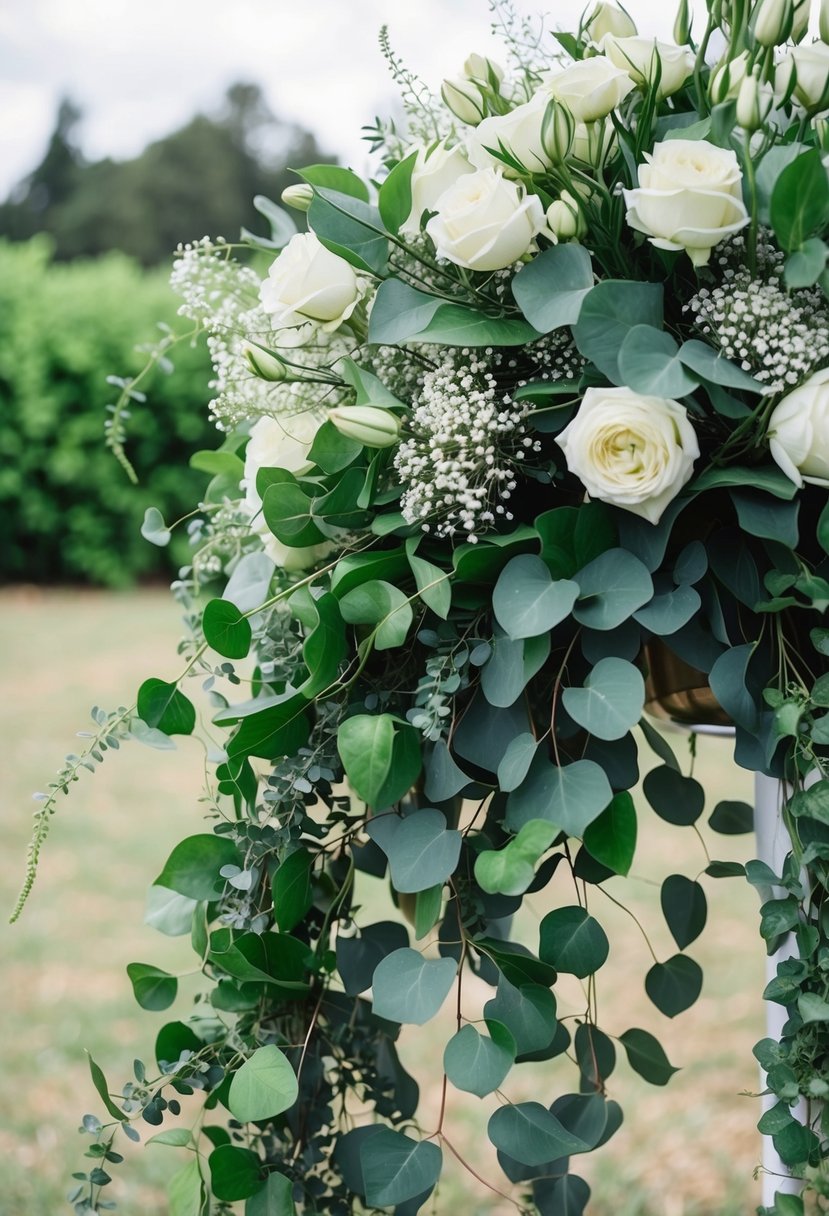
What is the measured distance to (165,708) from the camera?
28.5 inches

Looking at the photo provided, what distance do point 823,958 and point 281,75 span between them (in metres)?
18.9

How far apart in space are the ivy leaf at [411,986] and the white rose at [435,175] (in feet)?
1.59

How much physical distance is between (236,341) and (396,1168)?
604 millimetres

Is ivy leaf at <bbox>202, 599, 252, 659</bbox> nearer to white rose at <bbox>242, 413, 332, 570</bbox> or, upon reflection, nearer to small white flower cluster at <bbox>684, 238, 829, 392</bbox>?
white rose at <bbox>242, 413, 332, 570</bbox>

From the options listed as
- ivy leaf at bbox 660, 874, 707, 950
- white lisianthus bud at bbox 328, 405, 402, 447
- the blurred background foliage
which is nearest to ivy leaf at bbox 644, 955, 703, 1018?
ivy leaf at bbox 660, 874, 707, 950

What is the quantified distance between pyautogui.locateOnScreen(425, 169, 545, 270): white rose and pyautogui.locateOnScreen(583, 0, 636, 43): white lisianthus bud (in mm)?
196

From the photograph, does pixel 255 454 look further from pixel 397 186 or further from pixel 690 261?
pixel 690 261

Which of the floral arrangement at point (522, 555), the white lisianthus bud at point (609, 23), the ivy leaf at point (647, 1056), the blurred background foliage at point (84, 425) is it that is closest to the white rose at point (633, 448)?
the floral arrangement at point (522, 555)

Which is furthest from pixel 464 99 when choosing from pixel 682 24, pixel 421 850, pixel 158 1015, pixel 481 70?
pixel 158 1015

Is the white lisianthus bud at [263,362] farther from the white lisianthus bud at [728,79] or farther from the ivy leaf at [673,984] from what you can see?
the ivy leaf at [673,984]

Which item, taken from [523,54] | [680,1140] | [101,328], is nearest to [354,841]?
[523,54]

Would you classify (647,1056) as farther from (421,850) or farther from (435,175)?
(435,175)

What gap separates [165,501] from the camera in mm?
7027

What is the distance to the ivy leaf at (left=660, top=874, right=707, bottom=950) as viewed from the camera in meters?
0.85
